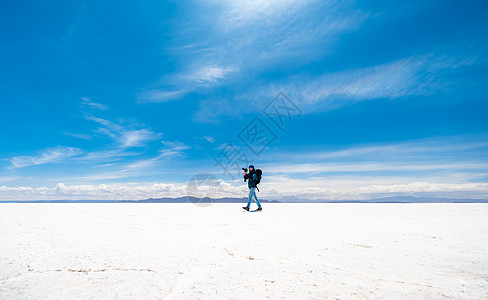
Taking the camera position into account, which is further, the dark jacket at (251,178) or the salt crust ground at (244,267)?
the dark jacket at (251,178)

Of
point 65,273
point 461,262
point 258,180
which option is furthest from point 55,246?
point 258,180

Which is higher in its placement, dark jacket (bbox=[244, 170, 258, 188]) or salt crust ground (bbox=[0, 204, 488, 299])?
dark jacket (bbox=[244, 170, 258, 188])

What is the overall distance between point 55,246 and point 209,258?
2772mm

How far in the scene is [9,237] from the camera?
16.0 feet

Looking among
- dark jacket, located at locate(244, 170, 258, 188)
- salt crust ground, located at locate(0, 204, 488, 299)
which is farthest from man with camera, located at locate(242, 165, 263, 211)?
salt crust ground, located at locate(0, 204, 488, 299)

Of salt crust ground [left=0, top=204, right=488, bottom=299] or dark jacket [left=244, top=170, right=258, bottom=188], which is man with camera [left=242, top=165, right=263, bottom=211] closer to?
dark jacket [left=244, top=170, right=258, bottom=188]

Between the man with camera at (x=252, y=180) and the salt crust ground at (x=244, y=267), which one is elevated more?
the man with camera at (x=252, y=180)

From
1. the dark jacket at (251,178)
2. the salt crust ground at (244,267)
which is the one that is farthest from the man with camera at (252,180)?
the salt crust ground at (244,267)

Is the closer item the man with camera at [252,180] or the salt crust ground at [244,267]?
the salt crust ground at [244,267]

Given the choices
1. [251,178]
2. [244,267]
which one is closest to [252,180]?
[251,178]

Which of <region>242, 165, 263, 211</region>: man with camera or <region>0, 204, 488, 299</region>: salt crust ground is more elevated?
<region>242, 165, 263, 211</region>: man with camera

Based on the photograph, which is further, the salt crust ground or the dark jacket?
the dark jacket

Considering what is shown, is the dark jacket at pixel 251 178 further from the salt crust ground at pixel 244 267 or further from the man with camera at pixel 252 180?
the salt crust ground at pixel 244 267

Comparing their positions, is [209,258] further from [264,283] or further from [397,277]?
[397,277]
